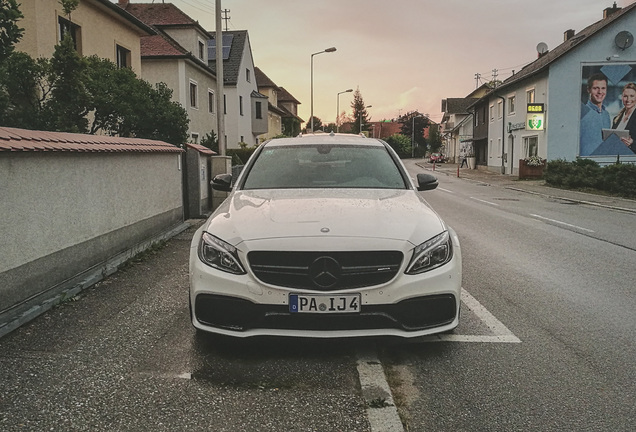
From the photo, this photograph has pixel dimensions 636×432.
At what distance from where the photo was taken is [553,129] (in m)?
31.4

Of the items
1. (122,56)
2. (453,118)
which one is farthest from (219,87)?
(453,118)

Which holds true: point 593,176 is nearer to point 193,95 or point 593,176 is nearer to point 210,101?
point 193,95

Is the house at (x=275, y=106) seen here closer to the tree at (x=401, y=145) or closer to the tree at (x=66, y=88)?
the tree at (x=401, y=145)

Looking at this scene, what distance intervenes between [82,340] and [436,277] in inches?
108

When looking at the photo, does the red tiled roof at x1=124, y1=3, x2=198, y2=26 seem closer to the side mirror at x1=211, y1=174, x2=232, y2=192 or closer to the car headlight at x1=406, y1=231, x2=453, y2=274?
the side mirror at x1=211, y1=174, x2=232, y2=192

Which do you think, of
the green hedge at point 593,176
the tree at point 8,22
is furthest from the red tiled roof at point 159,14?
the tree at point 8,22

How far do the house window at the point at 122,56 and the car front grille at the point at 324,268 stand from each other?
1915cm

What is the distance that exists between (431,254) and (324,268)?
775mm

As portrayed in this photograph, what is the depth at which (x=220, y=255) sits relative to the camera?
3.76 meters

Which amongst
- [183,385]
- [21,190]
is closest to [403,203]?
[183,385]

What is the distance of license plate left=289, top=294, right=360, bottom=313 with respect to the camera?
11.6 feet

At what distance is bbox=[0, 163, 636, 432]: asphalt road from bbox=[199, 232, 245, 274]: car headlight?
547 millimetres

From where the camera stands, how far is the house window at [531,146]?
33.7 m

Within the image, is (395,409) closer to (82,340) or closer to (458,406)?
(458,406)
